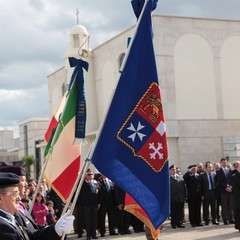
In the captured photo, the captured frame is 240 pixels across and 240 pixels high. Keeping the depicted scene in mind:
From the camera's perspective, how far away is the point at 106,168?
502 centimetres

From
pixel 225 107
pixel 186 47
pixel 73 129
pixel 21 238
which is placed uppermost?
pixel 186 47

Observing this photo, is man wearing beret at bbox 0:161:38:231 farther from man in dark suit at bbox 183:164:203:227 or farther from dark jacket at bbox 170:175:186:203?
man in dark suit at bbox 183:164:203:227

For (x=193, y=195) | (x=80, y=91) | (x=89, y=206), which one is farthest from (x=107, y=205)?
(x=80, y=91)

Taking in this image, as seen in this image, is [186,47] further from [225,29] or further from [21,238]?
[21,238]

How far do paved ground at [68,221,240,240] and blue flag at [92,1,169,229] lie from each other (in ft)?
24.6

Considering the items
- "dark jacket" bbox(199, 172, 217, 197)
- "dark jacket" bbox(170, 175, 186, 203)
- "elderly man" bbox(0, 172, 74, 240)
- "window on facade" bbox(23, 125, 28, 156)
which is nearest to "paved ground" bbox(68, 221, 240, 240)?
"dark jacket" bbox(170, 175, 186, 203)

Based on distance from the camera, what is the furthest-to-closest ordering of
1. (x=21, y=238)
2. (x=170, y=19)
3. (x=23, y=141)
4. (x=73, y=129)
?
(x=23, y=141), (x=170, y=19), (x=73, y=129), (x=21, y=238)

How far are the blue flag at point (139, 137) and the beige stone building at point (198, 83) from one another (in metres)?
22.2

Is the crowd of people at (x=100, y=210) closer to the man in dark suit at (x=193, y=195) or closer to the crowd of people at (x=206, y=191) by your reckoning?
the crowd of people at (x=206, y=191)

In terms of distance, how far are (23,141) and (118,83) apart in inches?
1842

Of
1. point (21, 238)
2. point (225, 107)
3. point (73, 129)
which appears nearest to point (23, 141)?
point (225, 107)

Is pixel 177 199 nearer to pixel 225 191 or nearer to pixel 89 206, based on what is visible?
pixel 225 191

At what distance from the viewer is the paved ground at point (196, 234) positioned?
12406mm

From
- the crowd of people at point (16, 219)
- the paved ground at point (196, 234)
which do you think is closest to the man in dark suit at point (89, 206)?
the paved ground at point (196, 234)
